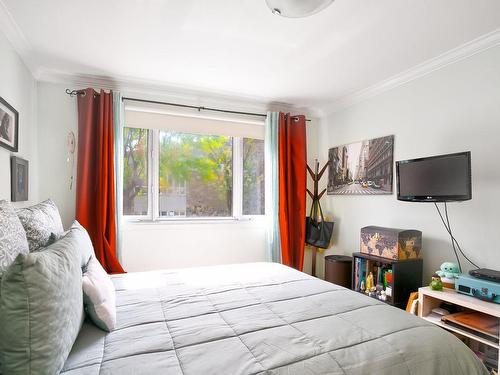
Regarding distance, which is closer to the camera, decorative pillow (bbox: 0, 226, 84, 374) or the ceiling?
decorative pillow (bbox: 0, 226, 84, 374)

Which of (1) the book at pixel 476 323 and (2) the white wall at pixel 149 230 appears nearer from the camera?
(1) the book at pixel 476 323

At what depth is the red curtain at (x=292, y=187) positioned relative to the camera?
3607 mm

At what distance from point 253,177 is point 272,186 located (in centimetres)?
33

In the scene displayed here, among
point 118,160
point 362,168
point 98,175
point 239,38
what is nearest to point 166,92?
point 118,160

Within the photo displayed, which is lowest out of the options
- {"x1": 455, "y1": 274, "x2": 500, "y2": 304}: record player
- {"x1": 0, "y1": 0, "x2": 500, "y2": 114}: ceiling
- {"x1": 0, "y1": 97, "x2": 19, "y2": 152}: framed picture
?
{"x1": 455, "y1": 274, "x2": 500, "y2": 304}: record player

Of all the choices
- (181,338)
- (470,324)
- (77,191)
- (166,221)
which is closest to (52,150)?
(77,191)

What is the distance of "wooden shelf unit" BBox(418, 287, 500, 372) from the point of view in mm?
1843

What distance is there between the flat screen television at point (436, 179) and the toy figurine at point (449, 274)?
20.4 inches

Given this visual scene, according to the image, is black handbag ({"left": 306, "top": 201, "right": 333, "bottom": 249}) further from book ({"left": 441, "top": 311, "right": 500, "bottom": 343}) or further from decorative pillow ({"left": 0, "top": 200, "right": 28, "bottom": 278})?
decorative pillow ({"left": 0, "top": 200, "right": 28, "bottom": 278})

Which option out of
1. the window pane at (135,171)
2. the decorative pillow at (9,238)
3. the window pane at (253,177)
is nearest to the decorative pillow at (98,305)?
the decorative pillow at (9,238)

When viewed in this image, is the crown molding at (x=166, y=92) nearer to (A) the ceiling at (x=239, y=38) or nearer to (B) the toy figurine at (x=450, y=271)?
(A) the ceiling at (x=239, y=38)

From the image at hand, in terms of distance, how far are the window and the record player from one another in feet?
7.39

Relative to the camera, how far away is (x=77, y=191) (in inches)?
111

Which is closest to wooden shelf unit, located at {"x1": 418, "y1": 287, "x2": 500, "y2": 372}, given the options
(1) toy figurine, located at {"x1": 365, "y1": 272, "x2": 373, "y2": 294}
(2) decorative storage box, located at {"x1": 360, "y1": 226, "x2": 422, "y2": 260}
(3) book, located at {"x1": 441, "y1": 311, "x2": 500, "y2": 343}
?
(3) book, located at {"x1": 441, "y1": 311, "x2": 500, "y2": 343}
